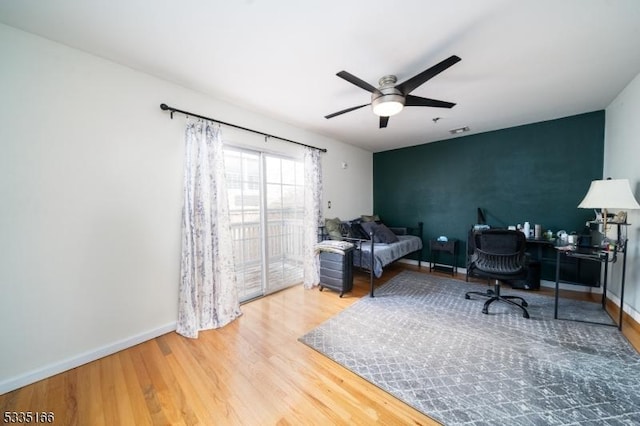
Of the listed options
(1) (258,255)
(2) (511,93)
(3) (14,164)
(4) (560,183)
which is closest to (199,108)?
(3) (14,164)

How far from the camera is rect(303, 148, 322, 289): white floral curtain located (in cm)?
365

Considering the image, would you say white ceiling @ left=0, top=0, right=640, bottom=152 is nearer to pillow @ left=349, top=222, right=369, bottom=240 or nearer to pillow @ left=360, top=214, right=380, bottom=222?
pillow @ left=349, top=222, right=369, bottom=240

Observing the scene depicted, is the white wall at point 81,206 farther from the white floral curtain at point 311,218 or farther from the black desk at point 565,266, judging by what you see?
the black desk at point 565,266

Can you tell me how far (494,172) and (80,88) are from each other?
5.50 m

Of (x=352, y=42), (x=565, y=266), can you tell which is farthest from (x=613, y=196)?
(x=352, y=42)

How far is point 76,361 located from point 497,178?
583cm

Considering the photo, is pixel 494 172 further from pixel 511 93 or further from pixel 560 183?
pixel 511 93

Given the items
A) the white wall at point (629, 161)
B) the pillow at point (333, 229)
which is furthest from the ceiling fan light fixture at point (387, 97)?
the white wall at point (629, 161)

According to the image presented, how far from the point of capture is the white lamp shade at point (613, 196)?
84.4 inches

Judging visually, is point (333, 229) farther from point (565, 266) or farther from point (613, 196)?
point (565, 266)

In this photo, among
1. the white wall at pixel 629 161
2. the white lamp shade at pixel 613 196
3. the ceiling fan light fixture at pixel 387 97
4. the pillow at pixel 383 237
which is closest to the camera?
the ceiling fan light fixture at pixel 387 97

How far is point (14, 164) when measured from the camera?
162 cm

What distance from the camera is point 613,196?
2217 mm

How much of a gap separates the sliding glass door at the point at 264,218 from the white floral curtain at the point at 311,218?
15 cm
